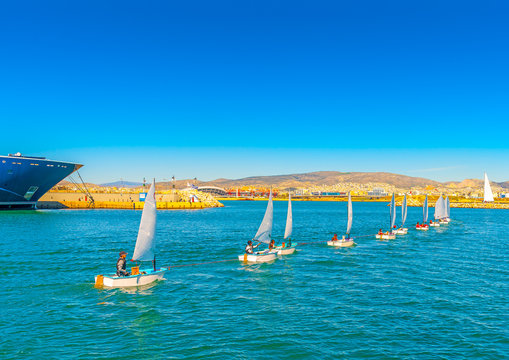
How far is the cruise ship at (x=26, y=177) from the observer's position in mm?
101938

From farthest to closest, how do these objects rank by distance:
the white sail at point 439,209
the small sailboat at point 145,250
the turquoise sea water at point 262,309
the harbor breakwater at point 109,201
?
1. the harbor breakwater at point 109,201
2. the white sail at point 439,209
3. the small sailboat at point 145,250
4. the turquoise sea water at point 262,309

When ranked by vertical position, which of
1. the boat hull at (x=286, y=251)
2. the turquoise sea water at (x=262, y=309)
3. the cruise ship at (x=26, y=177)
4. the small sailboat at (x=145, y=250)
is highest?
the cruise ship at (x=26, y=177)

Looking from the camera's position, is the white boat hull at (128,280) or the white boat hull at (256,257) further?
the white boat hull at (256,257)

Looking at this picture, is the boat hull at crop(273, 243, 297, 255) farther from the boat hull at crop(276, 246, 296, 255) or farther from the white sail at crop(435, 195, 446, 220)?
the white sail at crop(435, 195, 446, 220)

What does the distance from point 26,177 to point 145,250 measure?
314 feet

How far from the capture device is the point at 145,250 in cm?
3183

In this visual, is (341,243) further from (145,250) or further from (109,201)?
(109,201)

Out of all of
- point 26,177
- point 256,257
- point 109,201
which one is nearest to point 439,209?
point 256,257

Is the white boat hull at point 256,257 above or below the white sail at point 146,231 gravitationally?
below

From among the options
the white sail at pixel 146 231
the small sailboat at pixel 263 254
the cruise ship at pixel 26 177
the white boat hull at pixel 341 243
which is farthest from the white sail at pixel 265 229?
the cruise ship at pixel 26 177

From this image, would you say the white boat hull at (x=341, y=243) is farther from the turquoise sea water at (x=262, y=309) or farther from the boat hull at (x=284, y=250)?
the boat hull at (x=284, y=250)

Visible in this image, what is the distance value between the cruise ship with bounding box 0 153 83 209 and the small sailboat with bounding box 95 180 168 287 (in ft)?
296

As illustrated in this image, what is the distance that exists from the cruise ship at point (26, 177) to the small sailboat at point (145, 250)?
296 ft

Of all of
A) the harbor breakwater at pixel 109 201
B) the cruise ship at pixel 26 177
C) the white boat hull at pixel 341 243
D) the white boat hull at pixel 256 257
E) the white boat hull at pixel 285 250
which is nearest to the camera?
the white boat hull at pixel 256 257
